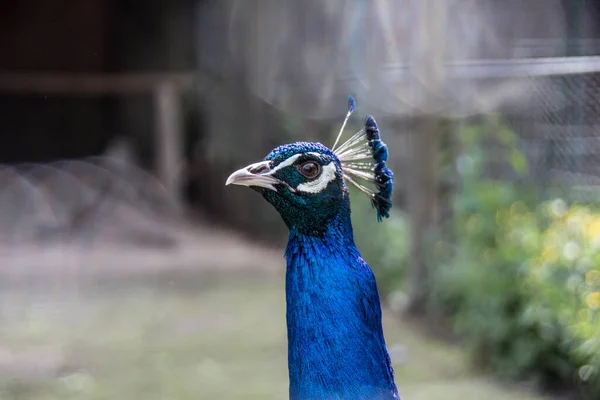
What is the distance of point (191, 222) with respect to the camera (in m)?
5.94

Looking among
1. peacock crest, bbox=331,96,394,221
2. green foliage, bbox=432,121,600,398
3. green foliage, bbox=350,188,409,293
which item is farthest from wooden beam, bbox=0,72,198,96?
peacock crest, bbox=331,96,394,221

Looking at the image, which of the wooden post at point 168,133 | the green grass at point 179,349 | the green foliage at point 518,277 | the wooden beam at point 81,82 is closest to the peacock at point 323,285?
the green foliage at point 518,277

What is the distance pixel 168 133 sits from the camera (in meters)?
6.12

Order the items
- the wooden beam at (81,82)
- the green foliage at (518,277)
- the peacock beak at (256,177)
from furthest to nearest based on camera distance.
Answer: the wooden beam at (81,82)
the green foliage at (518,277)
the peacock beak at (256,177)


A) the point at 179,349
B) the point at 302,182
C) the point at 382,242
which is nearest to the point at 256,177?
the point at 302,182

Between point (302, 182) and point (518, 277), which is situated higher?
point (302, 182)

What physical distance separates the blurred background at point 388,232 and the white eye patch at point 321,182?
1.35m

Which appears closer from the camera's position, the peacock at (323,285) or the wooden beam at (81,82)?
the peacock at (323,285)

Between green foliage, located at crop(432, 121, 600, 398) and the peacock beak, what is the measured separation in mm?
1412

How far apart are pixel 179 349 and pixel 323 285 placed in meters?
2.21

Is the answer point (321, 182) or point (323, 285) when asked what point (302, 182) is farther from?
point (323, 285)

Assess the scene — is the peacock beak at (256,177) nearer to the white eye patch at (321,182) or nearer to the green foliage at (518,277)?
the white eye patch at (321,182)

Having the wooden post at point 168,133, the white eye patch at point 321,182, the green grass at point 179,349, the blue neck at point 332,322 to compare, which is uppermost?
the wooden post at point 168,133

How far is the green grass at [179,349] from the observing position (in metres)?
2.86
